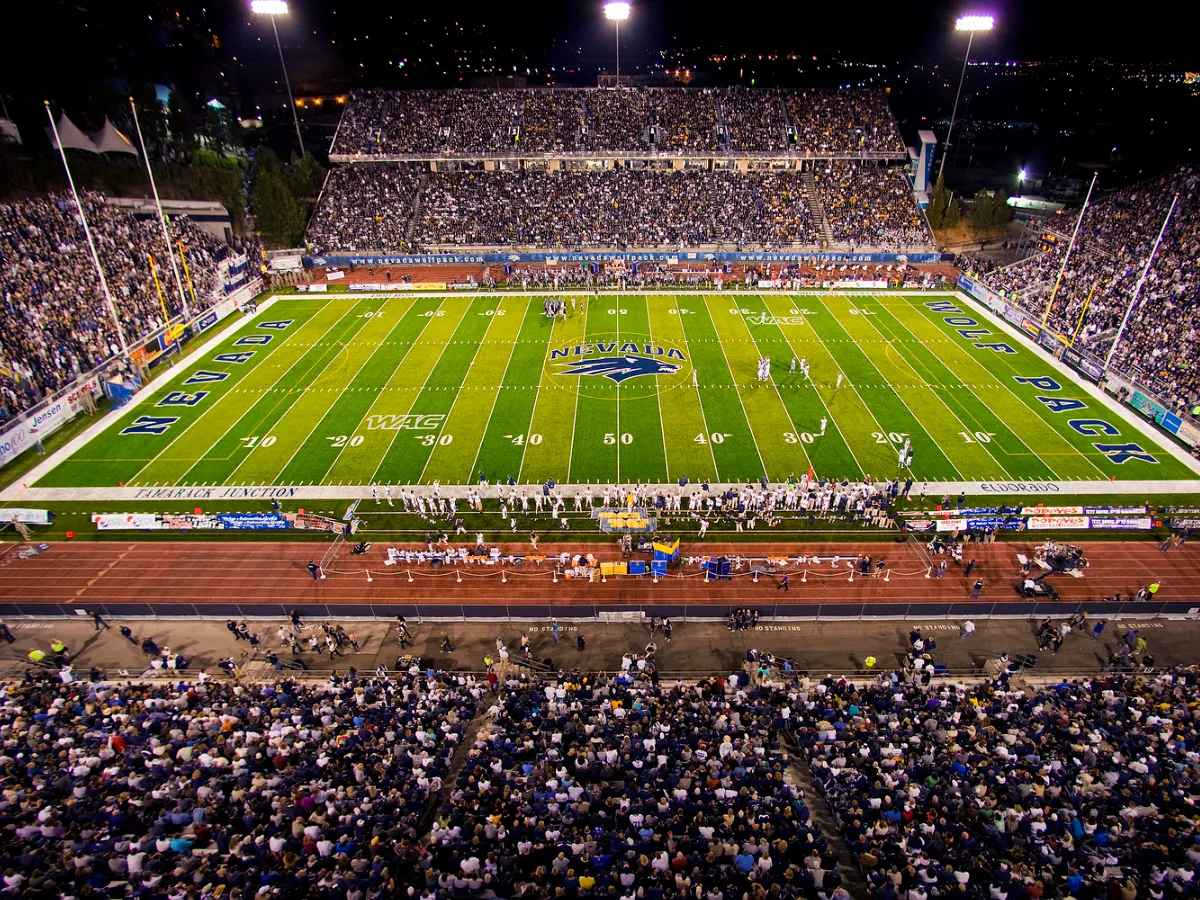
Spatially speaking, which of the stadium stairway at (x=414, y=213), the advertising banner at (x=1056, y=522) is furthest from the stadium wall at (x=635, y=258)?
the advertising banner at (x=1056, y=522)

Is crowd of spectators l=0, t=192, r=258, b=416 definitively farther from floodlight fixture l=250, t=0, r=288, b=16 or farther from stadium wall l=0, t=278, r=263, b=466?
floodlight fixture l=250, t=0, r=288, b=16

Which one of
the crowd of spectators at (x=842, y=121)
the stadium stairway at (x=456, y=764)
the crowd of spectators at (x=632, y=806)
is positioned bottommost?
the stadium stairway at (x=456, y=764)

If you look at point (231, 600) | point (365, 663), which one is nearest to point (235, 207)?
point (231, 600)

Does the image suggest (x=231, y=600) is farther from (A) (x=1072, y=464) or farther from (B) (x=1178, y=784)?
(A) (x=1072, y=464)

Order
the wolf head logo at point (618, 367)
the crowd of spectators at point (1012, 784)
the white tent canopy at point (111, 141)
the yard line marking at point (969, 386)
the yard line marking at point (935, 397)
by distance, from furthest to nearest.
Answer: the white tent canopy at point (111, 141) < the wolf head logo at point (618, 367) < the yard line marking at point (969, 386) < the yard line marking at point (935, 397) < the crowd of spectators at point (1012, 784)

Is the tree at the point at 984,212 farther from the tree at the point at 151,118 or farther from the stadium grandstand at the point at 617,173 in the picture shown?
the tree at the point at 151,118

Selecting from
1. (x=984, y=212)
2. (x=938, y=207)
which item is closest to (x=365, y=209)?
(x=938, y=207)

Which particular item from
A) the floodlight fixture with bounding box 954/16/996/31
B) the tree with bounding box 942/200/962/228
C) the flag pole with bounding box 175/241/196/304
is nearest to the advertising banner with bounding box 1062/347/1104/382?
the tree with bounding box 942/200/962/228
